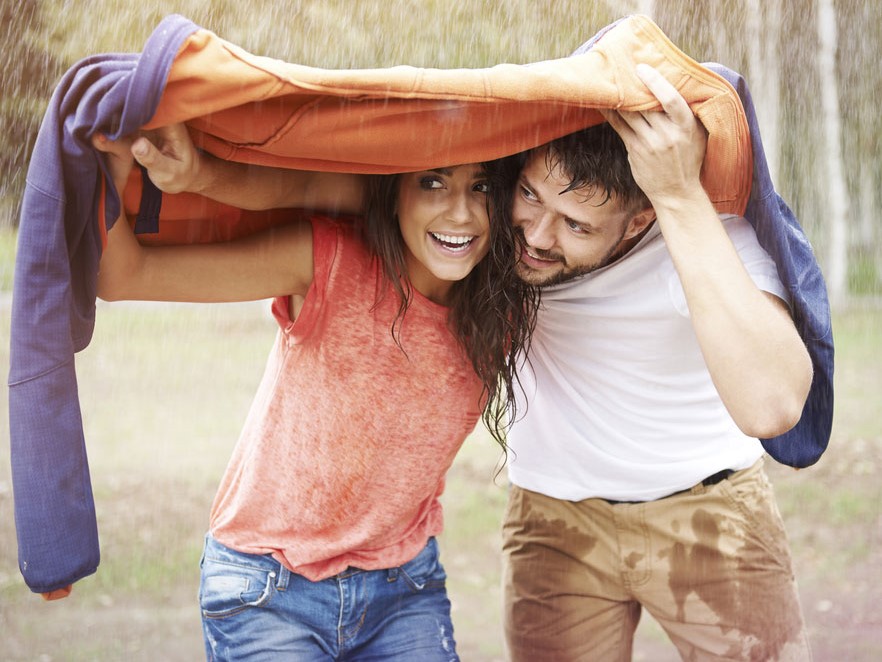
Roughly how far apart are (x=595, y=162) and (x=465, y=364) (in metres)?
0.50

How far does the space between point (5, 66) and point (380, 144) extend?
8581 mm

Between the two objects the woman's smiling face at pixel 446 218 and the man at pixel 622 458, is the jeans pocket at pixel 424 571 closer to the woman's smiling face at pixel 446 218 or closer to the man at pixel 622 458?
the man at pixel 622 458

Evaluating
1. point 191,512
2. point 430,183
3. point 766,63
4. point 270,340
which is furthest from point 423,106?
point 766,63

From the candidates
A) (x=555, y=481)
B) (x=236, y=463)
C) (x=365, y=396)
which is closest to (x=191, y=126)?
(x=365, y=396)

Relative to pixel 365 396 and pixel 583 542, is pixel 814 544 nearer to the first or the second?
pixel 583 542

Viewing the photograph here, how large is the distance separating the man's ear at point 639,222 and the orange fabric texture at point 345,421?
0.47 m

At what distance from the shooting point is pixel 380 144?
73.2 inches

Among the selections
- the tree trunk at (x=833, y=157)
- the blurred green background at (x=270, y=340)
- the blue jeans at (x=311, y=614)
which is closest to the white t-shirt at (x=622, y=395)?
the blurred green background at (x=270, y=340)

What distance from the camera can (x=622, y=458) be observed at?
241 centimetres

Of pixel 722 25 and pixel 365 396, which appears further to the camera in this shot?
pixel 722 25

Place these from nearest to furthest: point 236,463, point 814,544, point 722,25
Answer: point 236,463 → point 814,544 → point 722,25

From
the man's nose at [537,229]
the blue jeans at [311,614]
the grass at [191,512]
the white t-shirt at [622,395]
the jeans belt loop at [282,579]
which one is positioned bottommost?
the grass at [191,512]

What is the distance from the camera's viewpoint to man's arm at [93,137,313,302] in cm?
187

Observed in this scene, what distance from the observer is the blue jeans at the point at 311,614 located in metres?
2.06
